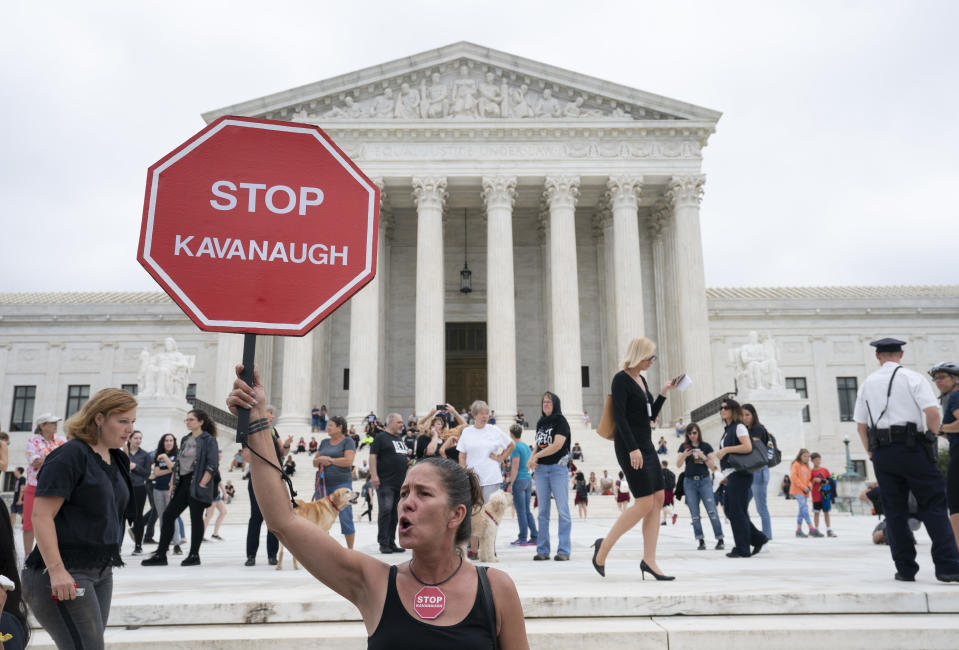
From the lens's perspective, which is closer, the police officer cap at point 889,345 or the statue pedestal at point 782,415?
the police officer cap at point 889,345

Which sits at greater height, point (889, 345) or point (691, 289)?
point (691, 289)

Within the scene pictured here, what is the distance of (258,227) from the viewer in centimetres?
213

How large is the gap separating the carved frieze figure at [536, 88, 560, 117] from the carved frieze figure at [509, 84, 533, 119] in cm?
41

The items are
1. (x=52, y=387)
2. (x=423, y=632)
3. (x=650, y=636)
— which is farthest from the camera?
(x=52, y=387)

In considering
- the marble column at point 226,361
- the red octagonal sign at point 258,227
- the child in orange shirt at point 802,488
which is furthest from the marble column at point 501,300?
the red octagonal sign at point 258,227

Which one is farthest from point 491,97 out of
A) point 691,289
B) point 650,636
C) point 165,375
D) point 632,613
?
point 650,636

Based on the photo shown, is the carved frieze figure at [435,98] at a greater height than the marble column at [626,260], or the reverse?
the carved frieze figure at [435,98]

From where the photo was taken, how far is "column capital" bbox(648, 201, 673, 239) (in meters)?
35.3

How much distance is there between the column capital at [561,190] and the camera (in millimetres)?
32844

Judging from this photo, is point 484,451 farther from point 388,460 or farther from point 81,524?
point 81,524

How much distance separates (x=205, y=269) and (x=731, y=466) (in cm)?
825

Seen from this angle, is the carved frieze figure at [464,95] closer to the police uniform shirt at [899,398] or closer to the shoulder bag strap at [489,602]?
the police uniform shirt at [899,398]

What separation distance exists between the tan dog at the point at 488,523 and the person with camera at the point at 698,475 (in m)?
3.28

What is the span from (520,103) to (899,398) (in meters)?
29.9
